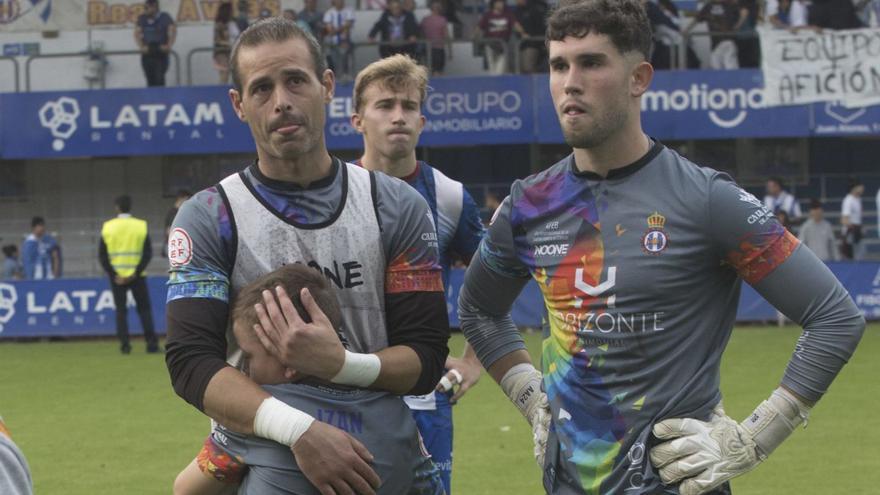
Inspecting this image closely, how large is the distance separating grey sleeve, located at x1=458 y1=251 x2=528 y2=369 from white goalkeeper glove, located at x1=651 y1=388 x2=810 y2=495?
0.94m

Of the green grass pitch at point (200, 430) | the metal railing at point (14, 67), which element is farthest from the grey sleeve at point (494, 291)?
the metal railing at point (14, 67)

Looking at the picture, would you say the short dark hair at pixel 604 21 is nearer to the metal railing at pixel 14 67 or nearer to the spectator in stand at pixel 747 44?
the spectator in stand at pixel 747 44

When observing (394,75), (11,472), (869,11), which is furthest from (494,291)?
(869,11)

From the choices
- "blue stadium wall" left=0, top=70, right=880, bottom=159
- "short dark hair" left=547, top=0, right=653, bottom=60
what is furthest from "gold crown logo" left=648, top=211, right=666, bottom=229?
"blue stadium wall" left=0, top=70, right=880, bottom=159

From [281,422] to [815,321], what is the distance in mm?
1529

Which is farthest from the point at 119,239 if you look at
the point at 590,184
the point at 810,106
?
the point at 590,184

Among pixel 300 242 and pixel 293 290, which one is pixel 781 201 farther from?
pixel 293 290

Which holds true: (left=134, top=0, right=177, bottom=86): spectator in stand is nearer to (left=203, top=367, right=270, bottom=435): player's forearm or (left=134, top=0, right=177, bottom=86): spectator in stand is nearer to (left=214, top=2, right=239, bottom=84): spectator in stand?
(left=214, top=2, right=239, bottom=84): spectator in stand

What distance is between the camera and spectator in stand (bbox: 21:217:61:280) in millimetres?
26703

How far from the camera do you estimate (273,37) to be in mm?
4285

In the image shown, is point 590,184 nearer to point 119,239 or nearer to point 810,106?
point 119,239

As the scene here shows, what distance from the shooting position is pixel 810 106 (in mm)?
27031

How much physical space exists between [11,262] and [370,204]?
82.3ft

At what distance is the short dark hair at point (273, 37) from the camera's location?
429cm
